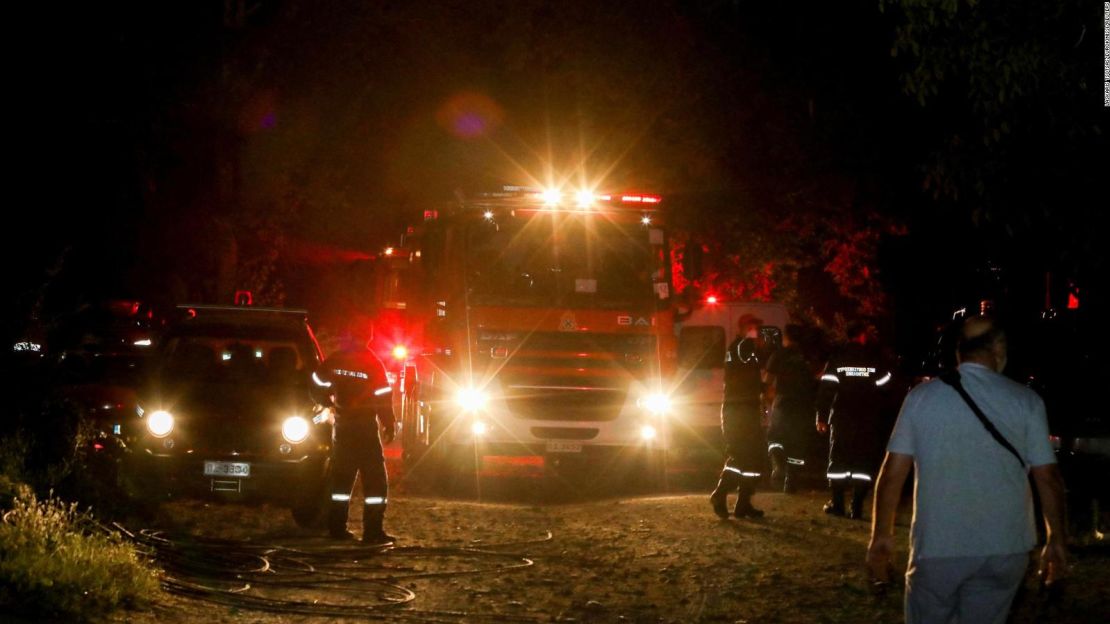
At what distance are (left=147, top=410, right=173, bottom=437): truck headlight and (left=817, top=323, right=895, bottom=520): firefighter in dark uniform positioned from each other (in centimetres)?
613

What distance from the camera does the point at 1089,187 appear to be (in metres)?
10.7

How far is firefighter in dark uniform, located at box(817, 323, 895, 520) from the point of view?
13.1 metres

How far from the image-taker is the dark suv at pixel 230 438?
40.2ft

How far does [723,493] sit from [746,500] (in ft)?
0.72

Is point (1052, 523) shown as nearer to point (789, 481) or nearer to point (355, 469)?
point (355, 469)

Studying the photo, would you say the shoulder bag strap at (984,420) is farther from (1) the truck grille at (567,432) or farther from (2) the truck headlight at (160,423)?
(1) the truck grille at (567,432)

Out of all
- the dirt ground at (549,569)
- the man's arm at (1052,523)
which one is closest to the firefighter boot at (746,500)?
the dirt ground at (549,569)

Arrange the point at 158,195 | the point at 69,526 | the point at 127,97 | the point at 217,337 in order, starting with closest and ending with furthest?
the point at 69,526 → the point at 217,337 → the point at 127,97 → the point at 158,195

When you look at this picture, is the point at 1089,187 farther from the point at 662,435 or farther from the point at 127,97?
the point at 127,97

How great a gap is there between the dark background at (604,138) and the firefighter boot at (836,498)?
113 inches

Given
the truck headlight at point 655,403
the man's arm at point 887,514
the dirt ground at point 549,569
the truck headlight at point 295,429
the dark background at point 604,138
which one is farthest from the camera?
the truck headlight at point 655,403

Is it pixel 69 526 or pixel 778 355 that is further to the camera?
A: pixel 778 355

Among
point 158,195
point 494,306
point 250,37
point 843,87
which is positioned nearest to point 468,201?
point 494,306

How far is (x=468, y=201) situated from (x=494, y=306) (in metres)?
1.26
